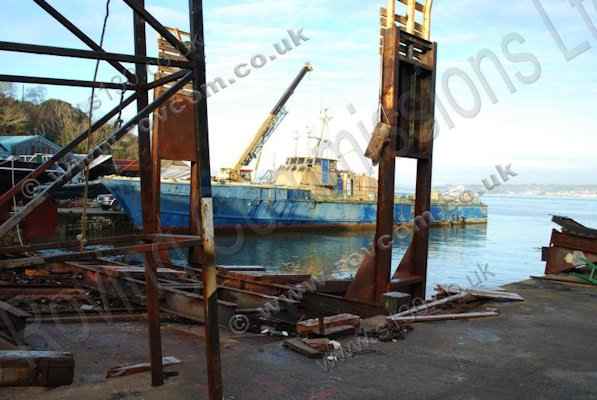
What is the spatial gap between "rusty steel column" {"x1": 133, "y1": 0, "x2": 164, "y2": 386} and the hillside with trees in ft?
130

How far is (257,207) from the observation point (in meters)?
37.2

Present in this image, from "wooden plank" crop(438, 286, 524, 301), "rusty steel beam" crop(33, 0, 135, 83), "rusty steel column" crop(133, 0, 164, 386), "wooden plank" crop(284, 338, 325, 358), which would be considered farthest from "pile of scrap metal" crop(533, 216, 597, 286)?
"rusty steel beam" crop(33, 0, 135, 83)

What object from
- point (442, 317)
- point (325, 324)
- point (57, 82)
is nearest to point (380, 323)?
point (325, 324)

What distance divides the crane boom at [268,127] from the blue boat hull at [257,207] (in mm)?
6978

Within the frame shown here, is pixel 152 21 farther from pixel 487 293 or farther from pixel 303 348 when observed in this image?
pixel 487 293

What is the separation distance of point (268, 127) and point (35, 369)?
4311cm

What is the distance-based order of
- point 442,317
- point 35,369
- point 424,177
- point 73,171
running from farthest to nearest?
point 424,177, point 442,317, point 35,369, point 73,171

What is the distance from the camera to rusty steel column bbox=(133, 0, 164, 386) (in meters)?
3.90

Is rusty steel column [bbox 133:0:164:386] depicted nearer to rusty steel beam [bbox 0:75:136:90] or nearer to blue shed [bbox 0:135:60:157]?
rusty steel beam [bbox 0:75:136:90]

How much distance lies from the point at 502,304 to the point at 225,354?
434 cm

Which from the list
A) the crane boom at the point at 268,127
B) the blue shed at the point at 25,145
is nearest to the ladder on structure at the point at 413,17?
the blue shed at the point at 25,145

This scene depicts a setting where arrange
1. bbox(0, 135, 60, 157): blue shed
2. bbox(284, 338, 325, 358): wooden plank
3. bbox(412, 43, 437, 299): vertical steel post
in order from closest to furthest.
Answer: bbox(284, 338, 325, 358): wooden plank → bbox(412, 43, 437, 299): vertical steel post → bbox(0, 135, 60, 157): blue shed

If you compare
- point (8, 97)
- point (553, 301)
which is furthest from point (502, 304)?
point (8, 97)

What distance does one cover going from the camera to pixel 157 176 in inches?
399
